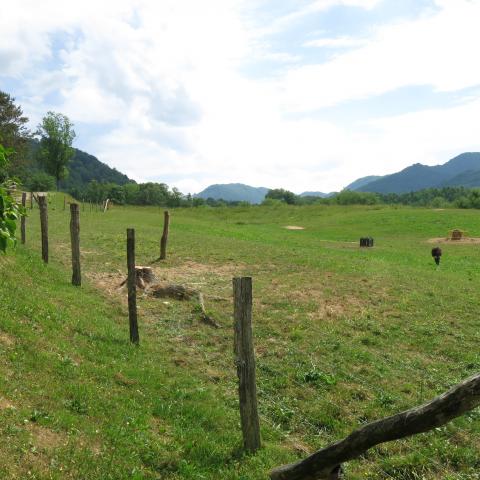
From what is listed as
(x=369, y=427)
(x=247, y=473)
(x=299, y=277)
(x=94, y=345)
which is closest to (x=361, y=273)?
(x=299, y=277)

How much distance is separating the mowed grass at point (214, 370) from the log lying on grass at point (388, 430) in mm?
2091

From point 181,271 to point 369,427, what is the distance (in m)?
20.6

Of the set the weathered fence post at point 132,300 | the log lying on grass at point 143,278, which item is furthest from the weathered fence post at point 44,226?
the weathered fence post at point 132,300

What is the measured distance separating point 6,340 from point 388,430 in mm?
8267

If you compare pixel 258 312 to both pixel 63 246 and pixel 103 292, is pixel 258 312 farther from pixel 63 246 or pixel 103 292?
pixel 63 246

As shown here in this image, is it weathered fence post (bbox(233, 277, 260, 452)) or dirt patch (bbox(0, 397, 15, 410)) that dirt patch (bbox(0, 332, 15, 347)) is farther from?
weathered fence post (bbox(233, 277, 260, 452))

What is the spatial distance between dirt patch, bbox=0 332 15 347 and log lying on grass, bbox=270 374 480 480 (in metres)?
6.46

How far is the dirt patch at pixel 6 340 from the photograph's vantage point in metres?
10.2

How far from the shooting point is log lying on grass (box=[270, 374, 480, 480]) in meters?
5.07

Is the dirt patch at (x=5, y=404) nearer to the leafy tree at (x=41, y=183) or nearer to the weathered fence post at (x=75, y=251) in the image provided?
the weathered fence post at (x=75, y=251)

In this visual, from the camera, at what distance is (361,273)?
26.7 m

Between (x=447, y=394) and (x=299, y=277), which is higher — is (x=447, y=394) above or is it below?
above

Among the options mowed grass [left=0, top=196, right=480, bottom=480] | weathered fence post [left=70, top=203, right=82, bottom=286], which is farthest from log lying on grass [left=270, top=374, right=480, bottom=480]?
weathered fence post [left=70, top=203, right=82, bottom=286]

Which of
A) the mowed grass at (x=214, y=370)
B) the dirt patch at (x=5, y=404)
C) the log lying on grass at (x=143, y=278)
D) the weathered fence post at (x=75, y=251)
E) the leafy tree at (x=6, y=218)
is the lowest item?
the mowed grass at (x=214, y=370)
